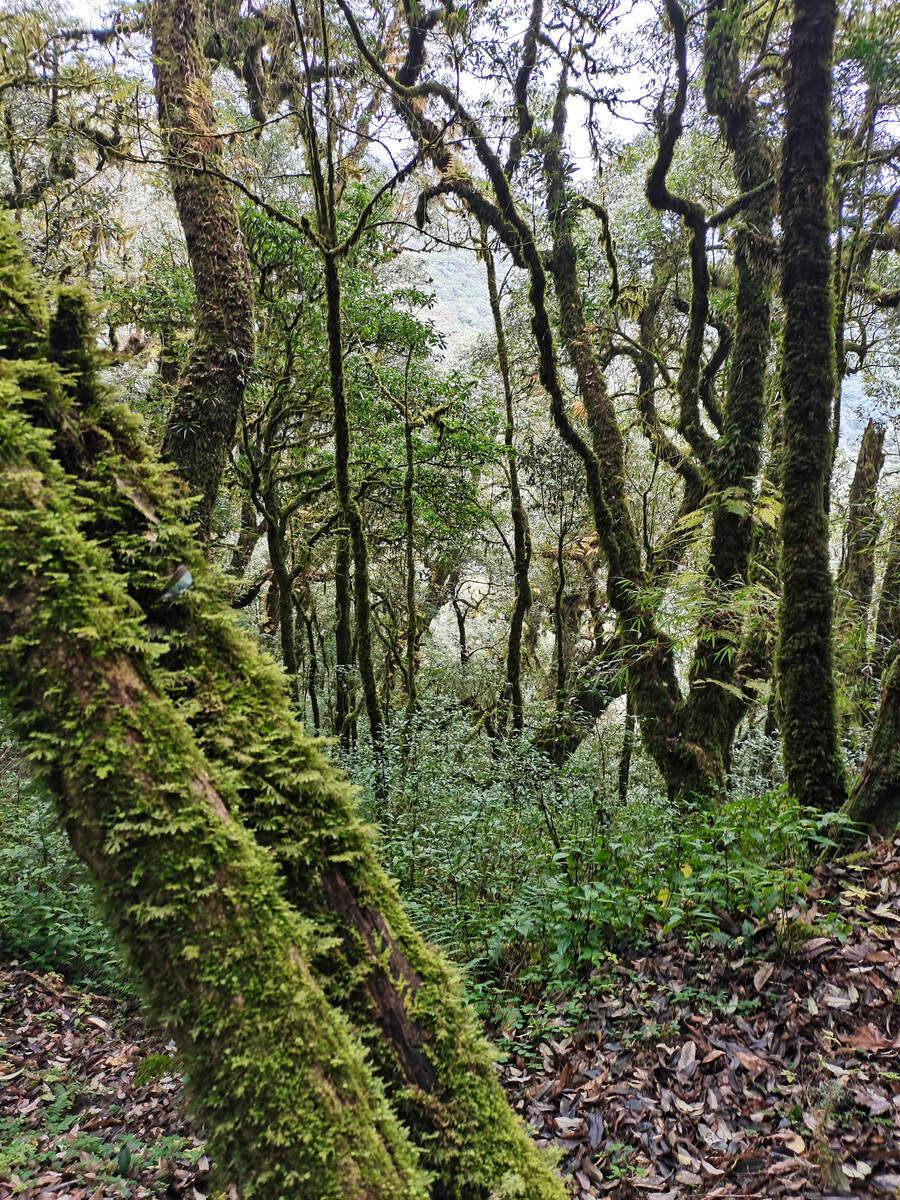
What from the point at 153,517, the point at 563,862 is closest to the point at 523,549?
the point at 563,862

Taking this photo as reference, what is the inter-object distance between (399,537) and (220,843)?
11908 mm

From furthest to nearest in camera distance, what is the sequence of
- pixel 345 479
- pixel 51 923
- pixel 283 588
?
pixel 283 588
pixel 345 479
pixel 51 923

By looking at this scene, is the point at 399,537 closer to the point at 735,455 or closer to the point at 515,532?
the point at 515,532

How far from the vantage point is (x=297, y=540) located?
14.0m

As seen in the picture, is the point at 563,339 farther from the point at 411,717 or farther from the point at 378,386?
the point at 411,717

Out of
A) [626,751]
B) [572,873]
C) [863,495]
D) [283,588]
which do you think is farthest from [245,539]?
[863,495]

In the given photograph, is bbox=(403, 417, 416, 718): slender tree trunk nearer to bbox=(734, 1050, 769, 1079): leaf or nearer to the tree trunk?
the tree trunk

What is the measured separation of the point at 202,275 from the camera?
20.3ft

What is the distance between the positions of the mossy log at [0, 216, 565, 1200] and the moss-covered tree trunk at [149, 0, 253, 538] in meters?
4.79

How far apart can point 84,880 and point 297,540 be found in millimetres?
13181

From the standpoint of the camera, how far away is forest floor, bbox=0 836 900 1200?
2.48 metres

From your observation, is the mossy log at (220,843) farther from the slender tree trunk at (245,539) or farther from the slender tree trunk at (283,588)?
the slender tree trunk at (245,539)

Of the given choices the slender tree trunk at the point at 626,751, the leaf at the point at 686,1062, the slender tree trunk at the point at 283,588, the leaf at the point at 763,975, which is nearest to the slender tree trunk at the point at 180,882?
the leaf at the point at 686,1062

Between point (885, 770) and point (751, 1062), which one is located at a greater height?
point (885, 770)
